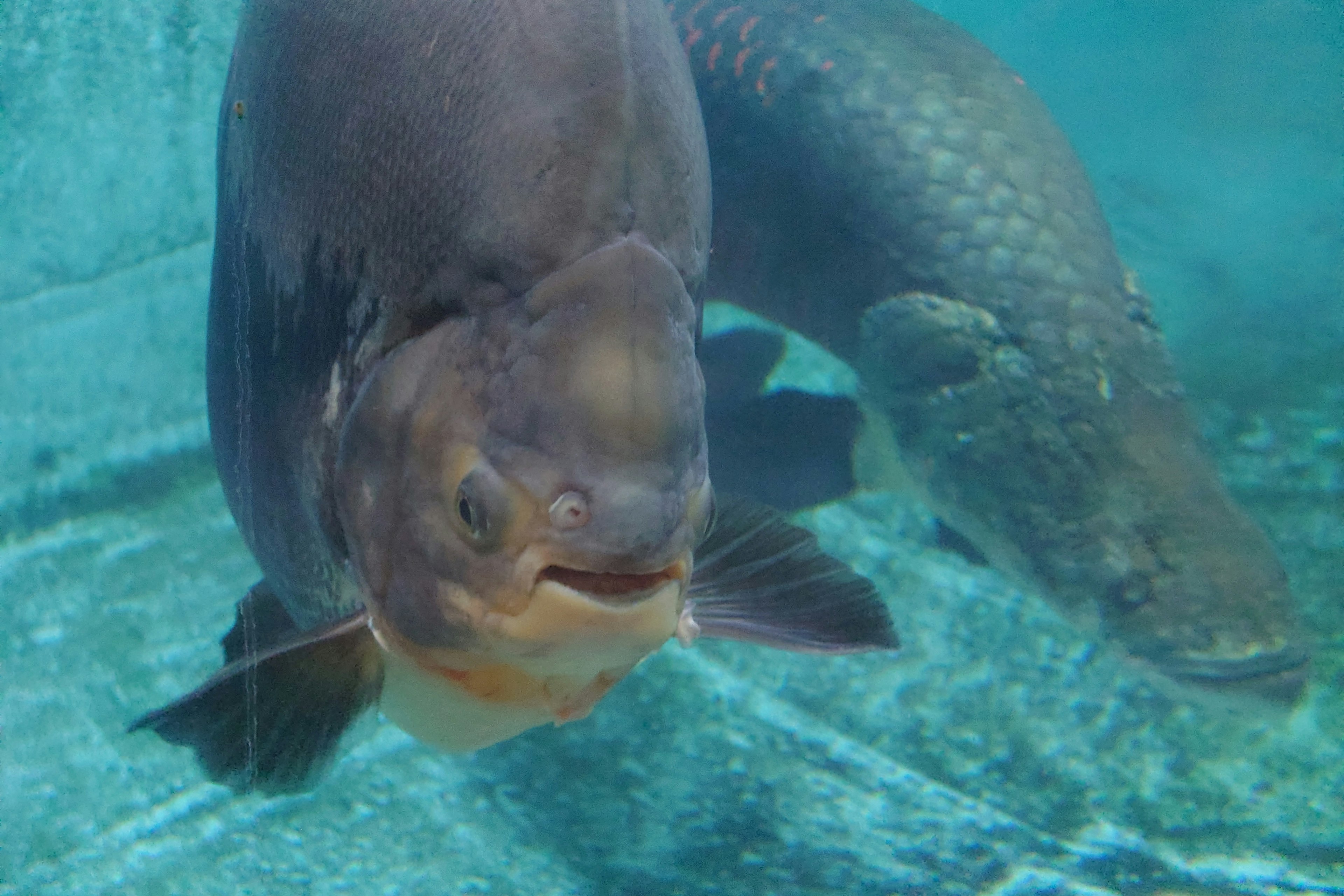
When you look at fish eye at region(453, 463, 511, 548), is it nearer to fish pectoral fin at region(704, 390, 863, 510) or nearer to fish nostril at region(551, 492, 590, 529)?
fish nostril at region(551, 492, 590, 529)

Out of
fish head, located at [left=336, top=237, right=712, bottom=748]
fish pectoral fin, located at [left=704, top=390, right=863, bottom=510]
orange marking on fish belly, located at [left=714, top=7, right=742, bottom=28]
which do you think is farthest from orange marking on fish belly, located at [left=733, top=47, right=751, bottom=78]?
fish head, located at [left=336, top=237, right=712, bottom=748]

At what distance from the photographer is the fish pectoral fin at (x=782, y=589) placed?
5.02 ft

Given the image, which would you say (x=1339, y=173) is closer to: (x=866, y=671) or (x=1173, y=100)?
(x=1173, y=100)

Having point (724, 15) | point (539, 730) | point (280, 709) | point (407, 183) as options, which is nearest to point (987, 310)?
point (724, 15)

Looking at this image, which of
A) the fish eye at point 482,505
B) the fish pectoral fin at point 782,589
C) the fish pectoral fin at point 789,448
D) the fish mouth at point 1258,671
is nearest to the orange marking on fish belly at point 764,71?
the fish pectoral fin at point 789,448

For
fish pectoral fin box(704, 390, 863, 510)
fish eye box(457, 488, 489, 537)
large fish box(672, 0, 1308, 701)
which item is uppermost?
fish eye box(457, 488, 489, 537)

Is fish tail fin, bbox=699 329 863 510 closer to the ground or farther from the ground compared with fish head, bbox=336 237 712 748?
closer to the ground

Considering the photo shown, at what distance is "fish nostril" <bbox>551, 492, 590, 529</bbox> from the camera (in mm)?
1003

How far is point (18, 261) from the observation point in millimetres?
6324

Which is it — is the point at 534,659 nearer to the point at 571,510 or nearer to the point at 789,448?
the point at 571,510

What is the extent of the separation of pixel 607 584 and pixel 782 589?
608mm

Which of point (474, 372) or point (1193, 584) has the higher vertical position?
point (474, 372)

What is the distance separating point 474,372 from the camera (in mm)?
1092

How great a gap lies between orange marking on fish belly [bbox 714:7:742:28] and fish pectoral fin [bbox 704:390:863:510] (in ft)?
6.77
